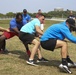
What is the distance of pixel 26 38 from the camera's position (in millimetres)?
9047

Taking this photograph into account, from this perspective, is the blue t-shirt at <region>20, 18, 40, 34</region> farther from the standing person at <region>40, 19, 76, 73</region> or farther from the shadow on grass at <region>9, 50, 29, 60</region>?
the shadow on grass at <region>9, 50, 29, 60</region>

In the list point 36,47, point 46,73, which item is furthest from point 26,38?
point 46,73

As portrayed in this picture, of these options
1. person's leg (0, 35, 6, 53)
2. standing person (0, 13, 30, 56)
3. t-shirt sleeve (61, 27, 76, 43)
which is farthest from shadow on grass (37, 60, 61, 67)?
person's leg (0, 35, 6, 53)

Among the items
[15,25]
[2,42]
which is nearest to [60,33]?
[15,25]

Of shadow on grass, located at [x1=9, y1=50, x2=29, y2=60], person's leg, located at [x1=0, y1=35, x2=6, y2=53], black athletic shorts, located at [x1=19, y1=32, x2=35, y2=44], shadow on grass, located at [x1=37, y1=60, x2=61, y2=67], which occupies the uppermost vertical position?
black athletic shorts, located at [x1=19, y1=32, x2=35, y2=44]

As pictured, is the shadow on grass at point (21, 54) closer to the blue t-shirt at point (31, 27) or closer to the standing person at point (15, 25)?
the standing person at point (15, 25)

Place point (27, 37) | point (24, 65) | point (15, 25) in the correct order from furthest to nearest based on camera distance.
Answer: point (15, 25)
point (27, 37)
point (24, 65)

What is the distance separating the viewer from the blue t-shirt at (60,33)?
7750 mm

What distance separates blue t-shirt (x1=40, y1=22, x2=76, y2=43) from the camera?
7.75 m

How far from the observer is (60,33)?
26.2ft

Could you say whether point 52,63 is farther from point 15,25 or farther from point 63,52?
point 15,25

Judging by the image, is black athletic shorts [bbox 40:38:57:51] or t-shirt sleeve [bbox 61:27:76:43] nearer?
t-shirt sleeve [bbox 61:27:76:43]

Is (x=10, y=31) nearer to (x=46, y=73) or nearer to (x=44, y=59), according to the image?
(x=44, y=59)

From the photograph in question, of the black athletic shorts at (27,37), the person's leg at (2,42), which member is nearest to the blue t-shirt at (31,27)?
the black athletic shorts at (27,37)
